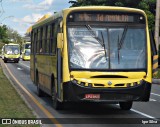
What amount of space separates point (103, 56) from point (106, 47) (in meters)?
0.26

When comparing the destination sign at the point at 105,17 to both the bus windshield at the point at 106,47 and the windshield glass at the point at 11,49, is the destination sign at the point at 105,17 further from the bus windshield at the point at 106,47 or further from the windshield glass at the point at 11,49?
the windshield glass at the point at 11,49

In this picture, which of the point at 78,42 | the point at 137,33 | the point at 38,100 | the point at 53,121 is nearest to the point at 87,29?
the point at 78,42

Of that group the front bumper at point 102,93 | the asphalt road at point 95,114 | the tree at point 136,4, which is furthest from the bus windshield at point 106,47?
the tree at point 136,4

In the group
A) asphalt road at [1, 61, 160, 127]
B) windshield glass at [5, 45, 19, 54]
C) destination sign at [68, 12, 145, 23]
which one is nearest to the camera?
asphalt road at [1, 61, 160, 127]

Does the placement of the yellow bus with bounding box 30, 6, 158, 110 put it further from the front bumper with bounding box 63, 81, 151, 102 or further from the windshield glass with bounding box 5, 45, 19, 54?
the windshield glass with bounding box 5, 45, 19, 54

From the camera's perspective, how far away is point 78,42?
497 inches

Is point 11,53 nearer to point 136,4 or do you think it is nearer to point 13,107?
point 136,4

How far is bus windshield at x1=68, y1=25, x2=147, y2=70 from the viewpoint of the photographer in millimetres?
12477

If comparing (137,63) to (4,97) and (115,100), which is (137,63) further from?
(4,97)

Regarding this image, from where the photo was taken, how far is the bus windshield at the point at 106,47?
12477 millimetres

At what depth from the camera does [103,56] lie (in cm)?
1249

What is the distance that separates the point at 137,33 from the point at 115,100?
1916 mm

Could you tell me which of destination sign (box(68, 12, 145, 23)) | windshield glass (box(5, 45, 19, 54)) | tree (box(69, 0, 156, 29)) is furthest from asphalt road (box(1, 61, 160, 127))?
windshield glass (box(5, 45, 19, 54))

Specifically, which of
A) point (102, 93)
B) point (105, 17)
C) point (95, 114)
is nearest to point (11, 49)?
point (95, 114)
